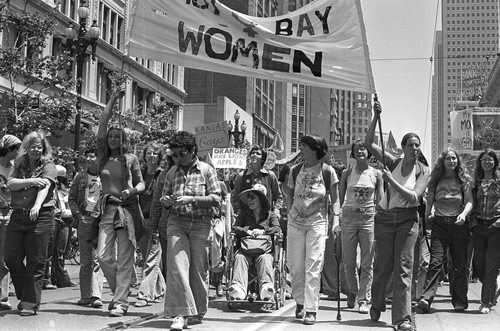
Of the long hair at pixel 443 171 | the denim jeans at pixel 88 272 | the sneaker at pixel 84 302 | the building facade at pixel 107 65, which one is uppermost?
the building facade at pixel 107 65

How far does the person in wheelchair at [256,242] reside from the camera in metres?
8.80

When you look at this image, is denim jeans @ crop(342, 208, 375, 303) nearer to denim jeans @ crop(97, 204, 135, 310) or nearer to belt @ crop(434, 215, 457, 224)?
belt @ crop(434, 215, 457, 224)

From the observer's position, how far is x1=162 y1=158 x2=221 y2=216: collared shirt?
7137 mm

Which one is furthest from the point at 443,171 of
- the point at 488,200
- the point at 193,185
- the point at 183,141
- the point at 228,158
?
the point at 228,158

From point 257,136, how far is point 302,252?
64595 mm

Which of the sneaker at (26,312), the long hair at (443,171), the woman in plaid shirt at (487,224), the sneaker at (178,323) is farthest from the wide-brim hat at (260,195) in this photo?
the sneaker at (26,312)

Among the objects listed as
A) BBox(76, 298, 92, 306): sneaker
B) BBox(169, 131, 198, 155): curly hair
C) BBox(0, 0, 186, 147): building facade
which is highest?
BBox(0, 0, 186, 147): building facade

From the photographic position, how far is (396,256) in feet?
23.6

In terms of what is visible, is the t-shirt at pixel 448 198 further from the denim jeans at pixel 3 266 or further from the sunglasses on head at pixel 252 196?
the denim jeans at pixel 3 266

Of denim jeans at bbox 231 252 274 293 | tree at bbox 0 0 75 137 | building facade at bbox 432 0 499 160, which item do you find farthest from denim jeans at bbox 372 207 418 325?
building facade at bbox 432 0 499 160

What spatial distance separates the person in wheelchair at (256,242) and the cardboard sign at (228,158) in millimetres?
11667

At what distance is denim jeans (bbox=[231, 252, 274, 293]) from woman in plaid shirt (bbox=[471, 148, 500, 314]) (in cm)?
260

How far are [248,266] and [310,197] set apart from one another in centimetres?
177

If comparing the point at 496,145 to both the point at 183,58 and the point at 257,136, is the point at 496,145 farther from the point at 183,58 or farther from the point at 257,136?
the point at 183,58
